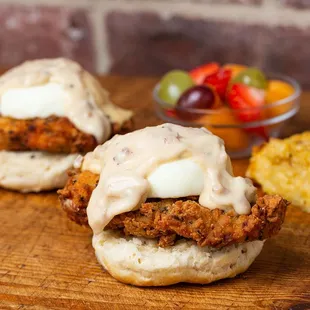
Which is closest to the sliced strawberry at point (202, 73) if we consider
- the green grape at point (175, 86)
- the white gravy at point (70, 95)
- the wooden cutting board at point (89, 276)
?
the green grape at point (175, 86)

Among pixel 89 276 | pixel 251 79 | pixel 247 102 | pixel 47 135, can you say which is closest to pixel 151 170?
pixel 89 276

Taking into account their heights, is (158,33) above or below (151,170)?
below

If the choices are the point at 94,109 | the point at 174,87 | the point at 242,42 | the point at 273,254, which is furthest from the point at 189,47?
the point at 273,254

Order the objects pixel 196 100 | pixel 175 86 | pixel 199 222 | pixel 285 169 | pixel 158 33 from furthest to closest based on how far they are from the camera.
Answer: pixel 158 33
pixel 175 86
pixel 196 100
pixel 285 169
pixel 199 222

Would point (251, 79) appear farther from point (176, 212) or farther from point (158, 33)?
point (158, 33)

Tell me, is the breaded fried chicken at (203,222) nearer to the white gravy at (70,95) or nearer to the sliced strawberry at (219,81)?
the white gravy at (70,95)

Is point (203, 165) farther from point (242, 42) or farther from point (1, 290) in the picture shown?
point (242, 42)
